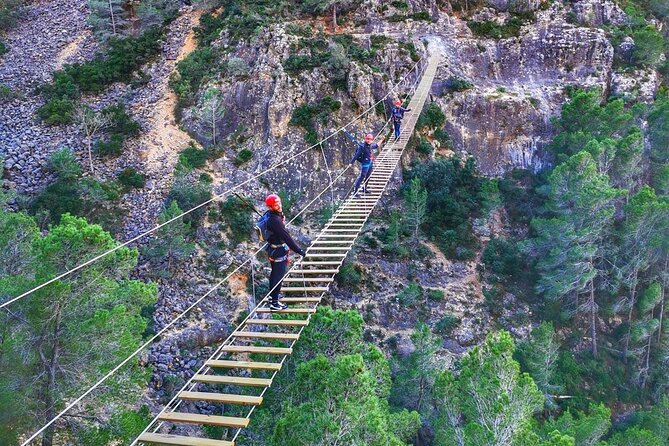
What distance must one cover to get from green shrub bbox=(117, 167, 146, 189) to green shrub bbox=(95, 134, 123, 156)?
4.33ft

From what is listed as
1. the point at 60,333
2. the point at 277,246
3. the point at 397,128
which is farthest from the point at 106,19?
the point at 277,246

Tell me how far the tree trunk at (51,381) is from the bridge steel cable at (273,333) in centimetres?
231

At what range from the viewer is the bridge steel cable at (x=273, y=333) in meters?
4.90

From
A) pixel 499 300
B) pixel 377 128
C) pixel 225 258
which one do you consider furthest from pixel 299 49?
pixel 499 300

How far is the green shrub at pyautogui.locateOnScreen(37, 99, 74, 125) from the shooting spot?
21922 mm

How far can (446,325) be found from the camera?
18.9 metres

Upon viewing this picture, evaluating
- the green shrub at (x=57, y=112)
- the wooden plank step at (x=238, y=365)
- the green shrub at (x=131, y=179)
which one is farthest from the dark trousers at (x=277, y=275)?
the green shrub at (x=57, y=112)

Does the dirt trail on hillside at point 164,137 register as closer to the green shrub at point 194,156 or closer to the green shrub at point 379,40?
the green shrub at point 194,156

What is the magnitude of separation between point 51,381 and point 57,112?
690 inches

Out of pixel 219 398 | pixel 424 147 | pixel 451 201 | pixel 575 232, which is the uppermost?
pixel 219 398

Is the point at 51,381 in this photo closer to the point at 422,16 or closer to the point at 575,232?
the point at 575,232

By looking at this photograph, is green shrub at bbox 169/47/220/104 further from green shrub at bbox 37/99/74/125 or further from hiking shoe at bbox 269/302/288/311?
hiking shoe at bbox 269/302/288/311

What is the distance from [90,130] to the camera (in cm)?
2180

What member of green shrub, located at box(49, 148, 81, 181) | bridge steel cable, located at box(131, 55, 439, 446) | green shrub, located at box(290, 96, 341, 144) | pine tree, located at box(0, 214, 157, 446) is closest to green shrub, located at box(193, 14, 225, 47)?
green shrub, located at box(290, 96, 341, 144)
